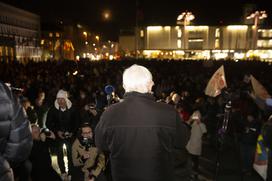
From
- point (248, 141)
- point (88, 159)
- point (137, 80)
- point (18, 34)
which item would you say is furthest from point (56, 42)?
point (137, 80)

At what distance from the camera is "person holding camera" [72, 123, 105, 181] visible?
5344mm

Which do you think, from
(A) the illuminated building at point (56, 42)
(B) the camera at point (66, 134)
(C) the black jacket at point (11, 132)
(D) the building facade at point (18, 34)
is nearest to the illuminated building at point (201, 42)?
(A) the illuminated building at point (56, 42)

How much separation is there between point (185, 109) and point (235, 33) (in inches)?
2530

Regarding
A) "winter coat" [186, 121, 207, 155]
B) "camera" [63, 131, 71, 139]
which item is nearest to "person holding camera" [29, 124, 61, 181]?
"camera" [63, 131, 71, 139]

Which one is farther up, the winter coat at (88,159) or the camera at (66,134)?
the camera at (66,134)

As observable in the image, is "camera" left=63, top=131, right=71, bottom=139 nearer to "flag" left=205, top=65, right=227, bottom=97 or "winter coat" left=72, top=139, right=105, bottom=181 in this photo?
"winter coat" left=72, top=139, right=105, bottom=181

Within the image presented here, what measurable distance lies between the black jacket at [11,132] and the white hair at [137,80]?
85 centimetres

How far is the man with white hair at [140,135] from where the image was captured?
2.67 meters

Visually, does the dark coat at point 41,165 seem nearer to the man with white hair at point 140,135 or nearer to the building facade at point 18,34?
the man with white hair at point 140,135

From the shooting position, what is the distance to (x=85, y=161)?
545cm

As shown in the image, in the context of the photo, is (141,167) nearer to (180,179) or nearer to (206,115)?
(180,179)

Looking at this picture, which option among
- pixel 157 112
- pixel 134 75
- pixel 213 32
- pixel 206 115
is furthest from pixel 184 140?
pixel 213 32

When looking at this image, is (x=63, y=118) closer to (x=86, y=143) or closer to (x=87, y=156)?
(x=86, y=143)

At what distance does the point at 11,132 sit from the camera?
235 centimetres
